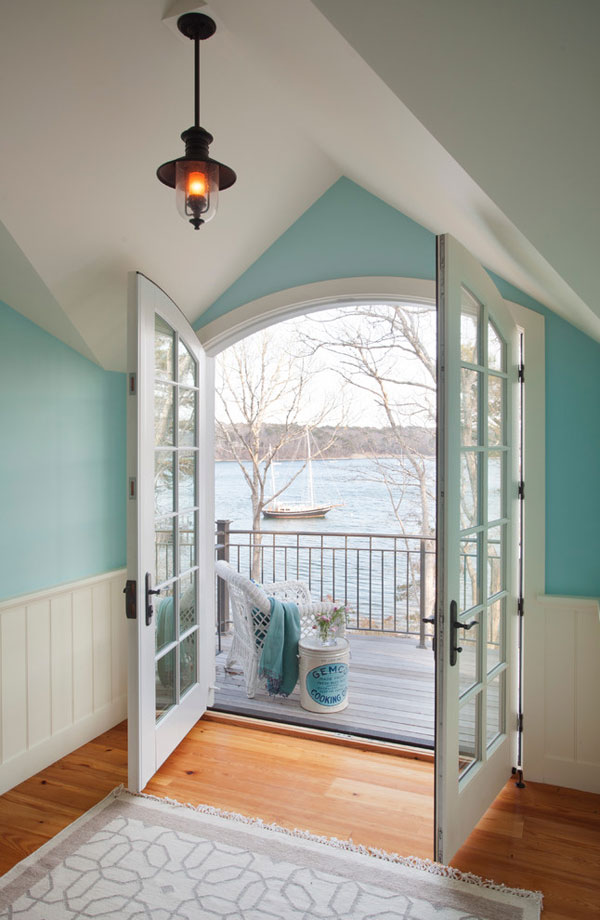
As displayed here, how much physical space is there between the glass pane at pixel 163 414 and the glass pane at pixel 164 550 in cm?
39

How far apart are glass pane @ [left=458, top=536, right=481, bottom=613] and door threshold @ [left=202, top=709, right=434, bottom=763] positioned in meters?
1.21

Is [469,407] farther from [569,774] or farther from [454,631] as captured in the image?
[569,774]

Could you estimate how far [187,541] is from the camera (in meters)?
3.17

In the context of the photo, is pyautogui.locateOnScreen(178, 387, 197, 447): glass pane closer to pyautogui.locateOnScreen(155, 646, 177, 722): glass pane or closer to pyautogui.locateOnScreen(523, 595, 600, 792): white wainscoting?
pyautogui.locateOnScreen(155, 646, 177, 722): glass pane

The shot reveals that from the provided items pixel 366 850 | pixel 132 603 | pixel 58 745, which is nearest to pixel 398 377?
pixel 132 603

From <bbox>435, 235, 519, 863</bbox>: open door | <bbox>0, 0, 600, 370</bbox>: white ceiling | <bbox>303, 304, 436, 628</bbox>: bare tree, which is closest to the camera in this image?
<bbox>0, 0, 600, 370</bbox>: white ceiling

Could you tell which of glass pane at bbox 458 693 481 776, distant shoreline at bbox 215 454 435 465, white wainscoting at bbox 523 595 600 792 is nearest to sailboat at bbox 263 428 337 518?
distant shoreline at bbox 215 454 435 465

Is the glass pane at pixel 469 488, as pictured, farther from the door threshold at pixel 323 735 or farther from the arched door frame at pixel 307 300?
the door threshold at pixel 323 735

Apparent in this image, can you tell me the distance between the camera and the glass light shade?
1.91 m

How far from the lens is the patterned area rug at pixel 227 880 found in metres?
1.94

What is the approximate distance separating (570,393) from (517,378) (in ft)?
0.82

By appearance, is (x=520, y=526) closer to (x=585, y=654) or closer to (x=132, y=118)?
(x=585, y=654)

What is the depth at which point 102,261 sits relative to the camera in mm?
2633

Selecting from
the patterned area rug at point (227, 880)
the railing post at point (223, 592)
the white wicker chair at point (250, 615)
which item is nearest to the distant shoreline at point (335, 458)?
the railing post at point (223, 592)
